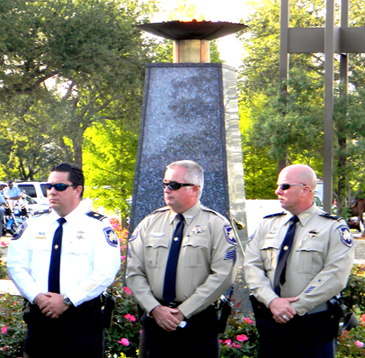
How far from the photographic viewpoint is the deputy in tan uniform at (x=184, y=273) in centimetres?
373

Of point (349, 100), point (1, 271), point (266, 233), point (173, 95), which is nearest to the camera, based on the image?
point (266, 233)

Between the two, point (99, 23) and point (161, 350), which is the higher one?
point (99, 23)

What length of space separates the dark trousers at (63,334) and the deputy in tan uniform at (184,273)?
324mm

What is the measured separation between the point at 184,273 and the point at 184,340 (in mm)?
396

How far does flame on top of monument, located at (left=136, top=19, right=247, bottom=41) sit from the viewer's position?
6160 mm

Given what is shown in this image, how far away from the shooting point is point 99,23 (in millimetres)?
16562

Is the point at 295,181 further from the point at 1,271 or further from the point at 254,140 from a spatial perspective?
the point at 254,140

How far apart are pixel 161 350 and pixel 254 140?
12.0 meters

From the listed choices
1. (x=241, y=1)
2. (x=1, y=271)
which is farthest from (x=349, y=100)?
(x=241, y=1)

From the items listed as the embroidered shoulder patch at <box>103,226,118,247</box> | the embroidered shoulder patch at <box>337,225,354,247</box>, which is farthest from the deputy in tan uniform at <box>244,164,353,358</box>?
the embroidered shoulder patch at <box>103,226,118,247</box>

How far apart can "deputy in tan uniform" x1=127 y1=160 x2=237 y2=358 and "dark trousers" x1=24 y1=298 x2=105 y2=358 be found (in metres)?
0.32

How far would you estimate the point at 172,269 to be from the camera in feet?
12.5

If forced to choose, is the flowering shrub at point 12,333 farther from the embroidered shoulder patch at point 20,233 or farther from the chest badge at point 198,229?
the chest badge at point 198,229

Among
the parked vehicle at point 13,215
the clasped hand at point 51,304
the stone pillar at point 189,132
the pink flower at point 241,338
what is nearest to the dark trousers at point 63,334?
the clasped hand at point 51,304
